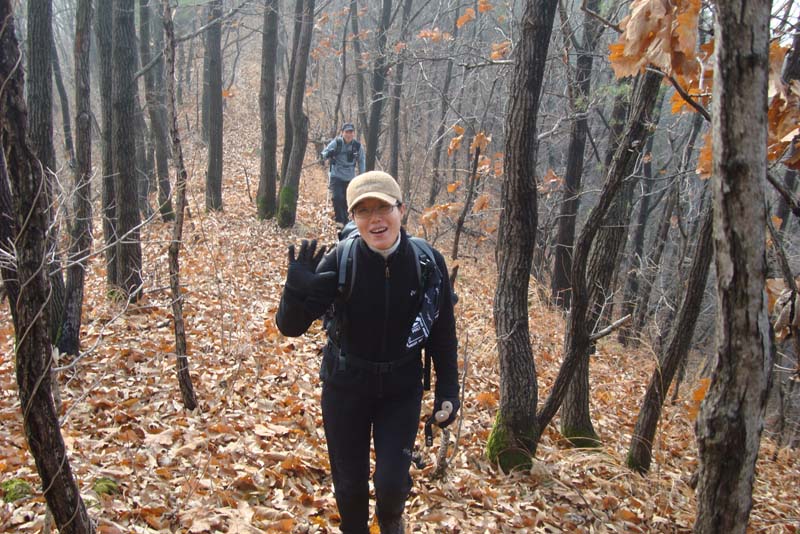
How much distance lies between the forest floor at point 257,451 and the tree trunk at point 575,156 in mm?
3626

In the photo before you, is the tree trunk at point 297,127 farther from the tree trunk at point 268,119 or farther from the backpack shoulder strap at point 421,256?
the backpack shoulder strap at point 421,256

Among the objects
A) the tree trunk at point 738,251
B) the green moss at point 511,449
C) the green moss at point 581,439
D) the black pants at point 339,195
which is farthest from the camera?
the black pants at point 339,195

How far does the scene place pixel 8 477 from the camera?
3703mm

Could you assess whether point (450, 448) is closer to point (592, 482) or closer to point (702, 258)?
point (592, 482)

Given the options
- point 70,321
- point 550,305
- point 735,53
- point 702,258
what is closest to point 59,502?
point 735,53

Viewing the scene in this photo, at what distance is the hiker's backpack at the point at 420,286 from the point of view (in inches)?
114

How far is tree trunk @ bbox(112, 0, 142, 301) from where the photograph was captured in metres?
7.62

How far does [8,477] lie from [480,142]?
7.84 m

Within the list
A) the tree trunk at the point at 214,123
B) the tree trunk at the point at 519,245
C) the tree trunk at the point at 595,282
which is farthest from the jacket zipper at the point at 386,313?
the tree trunk at the point at 214,123

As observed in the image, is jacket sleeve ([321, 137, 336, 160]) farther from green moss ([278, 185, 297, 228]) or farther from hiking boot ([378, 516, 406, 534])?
hiking boot ([378, 516, 406, 534])

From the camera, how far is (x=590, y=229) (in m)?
4.29

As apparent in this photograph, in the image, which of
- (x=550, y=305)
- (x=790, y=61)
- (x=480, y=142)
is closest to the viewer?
(x=790, y=61)

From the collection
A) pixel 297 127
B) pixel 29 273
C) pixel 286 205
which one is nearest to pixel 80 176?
pixel 29 273

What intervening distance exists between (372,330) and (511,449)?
2554mm
